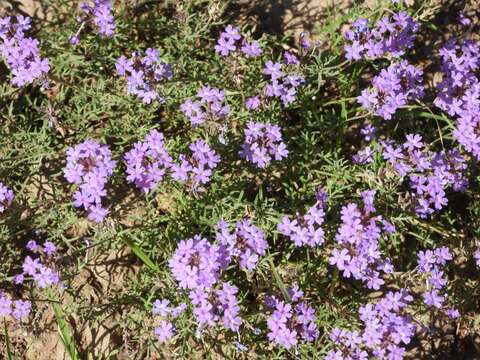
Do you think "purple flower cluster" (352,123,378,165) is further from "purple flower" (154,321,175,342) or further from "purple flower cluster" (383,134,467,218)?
"purple flower" (154,321,175,342)

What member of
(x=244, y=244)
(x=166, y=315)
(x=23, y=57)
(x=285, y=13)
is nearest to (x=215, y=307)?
(x=244, y=244)

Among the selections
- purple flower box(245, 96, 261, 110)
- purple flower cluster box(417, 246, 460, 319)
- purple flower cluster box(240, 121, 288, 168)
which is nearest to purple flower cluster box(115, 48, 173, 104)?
purple flower box(245, 96, 261, 110)

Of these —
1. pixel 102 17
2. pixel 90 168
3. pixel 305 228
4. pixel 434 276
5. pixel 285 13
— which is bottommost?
pixel 434 276

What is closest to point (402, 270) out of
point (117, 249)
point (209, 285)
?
point (209, 285)

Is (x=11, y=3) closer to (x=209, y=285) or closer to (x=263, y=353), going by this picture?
(x=209, y=285)

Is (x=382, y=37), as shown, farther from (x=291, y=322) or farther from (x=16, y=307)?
(x=16, y=307)

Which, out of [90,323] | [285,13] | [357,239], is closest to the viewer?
[357,239]
